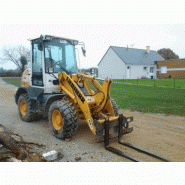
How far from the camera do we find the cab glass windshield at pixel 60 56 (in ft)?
16.3

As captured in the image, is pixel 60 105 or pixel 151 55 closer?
pixel 60 105

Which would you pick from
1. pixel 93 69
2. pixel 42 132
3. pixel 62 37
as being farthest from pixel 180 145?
pixel 62 37

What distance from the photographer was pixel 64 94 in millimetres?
4727

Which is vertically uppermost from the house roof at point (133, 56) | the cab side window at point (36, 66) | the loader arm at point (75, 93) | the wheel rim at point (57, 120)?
the house roof at point (133, 56)

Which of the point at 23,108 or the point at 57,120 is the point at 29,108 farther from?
the point at 57,120

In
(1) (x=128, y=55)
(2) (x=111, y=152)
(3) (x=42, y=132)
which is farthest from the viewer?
(1) (x=128, y=55)

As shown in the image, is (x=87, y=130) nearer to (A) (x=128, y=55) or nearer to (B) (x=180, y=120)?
(B) (x=180, y=120)

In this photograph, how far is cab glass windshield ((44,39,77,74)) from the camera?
196 inches

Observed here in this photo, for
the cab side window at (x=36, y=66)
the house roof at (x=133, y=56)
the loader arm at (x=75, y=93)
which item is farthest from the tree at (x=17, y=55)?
the house roof at (x=133, y=56)

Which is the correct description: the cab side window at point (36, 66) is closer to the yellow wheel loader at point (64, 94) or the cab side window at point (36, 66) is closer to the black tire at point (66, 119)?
the yellow wheel loader at point (64, 94)

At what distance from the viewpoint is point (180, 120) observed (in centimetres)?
592

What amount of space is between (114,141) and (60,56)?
8.40ft

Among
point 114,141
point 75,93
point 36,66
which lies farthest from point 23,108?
point 114,141

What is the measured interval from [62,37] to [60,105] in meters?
1.88
